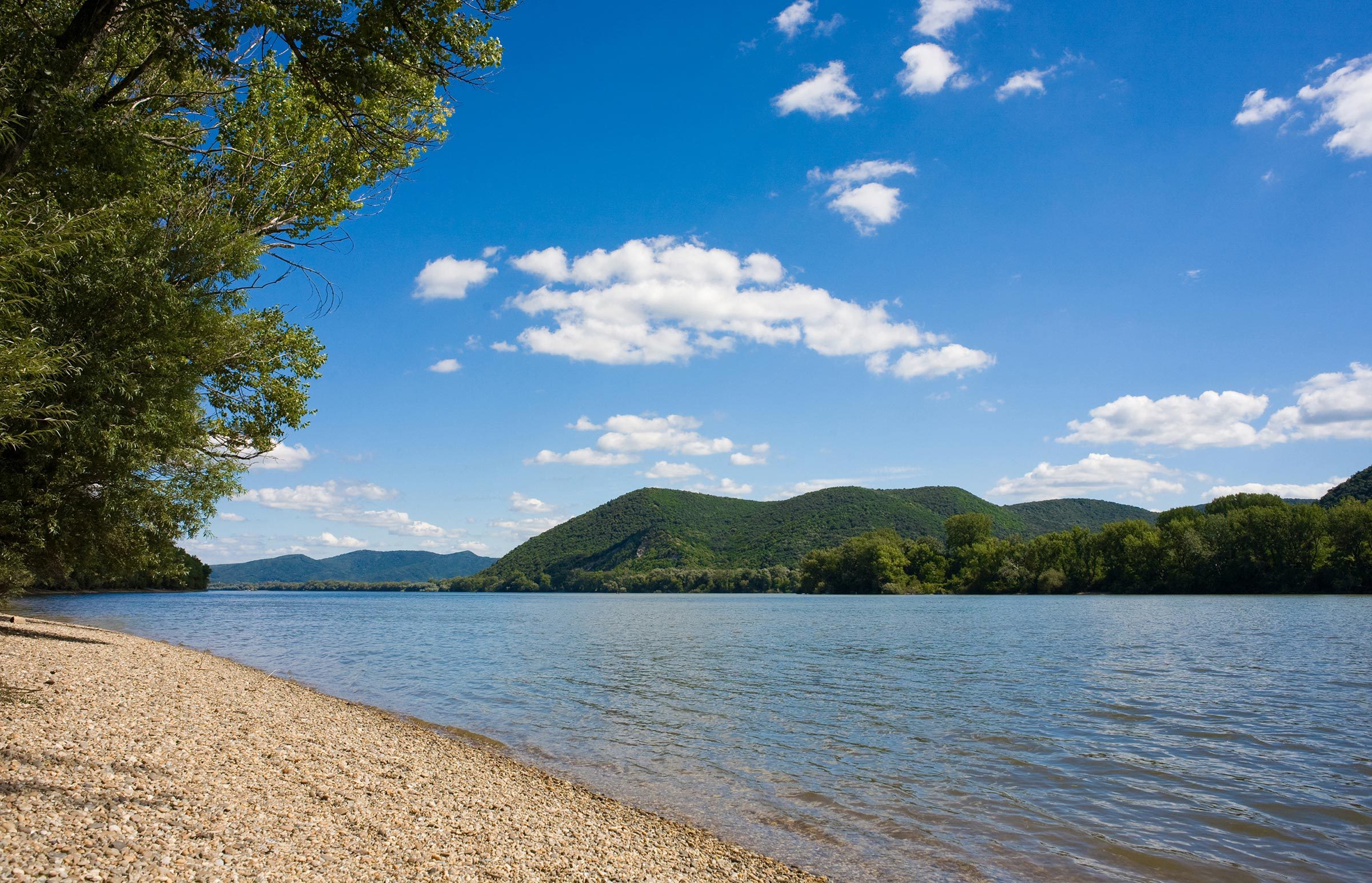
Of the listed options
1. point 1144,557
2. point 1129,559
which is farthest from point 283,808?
point 1129,559

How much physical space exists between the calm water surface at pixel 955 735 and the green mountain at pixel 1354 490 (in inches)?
3527

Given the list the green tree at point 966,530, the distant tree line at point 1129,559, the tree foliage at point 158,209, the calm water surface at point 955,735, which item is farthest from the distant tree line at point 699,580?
the tree foliage at point 158,209

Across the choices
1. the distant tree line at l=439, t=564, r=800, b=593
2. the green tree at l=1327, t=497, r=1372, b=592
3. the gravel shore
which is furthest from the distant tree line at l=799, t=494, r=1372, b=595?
the gravel shore

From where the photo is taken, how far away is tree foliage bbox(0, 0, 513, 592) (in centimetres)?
780

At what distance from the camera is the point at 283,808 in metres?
8.66

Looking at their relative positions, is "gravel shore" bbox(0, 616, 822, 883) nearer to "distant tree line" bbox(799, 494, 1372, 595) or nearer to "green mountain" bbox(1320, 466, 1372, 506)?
"distant tree line" bbox(799, 494, 1372, 595)

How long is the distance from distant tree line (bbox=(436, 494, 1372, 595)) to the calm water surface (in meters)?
61.1

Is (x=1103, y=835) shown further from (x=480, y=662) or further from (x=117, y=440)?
(x=480, y=662)

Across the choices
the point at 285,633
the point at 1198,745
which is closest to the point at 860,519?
the point at 285,633

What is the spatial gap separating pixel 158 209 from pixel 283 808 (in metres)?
9.43

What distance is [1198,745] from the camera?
16.0 metres

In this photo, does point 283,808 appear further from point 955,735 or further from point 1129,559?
point 1129,559

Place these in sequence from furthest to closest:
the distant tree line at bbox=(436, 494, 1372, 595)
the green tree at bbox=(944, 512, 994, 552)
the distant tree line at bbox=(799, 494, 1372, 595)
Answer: the green tree at bbox=(944, 512, 994, 552), the distant tree line at bbox=(436, 494, 1372, 595), the distant tree line at bbox=(799, 494, 1372, 595)

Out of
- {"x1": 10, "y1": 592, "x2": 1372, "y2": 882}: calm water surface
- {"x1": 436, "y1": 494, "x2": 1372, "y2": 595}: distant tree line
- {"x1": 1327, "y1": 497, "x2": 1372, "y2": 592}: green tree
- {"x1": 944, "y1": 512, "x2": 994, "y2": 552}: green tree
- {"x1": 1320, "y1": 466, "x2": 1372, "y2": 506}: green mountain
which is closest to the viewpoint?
{"x1": 10, "y1": 592, "x2": 1372, "y2": 882}: calm water surface
